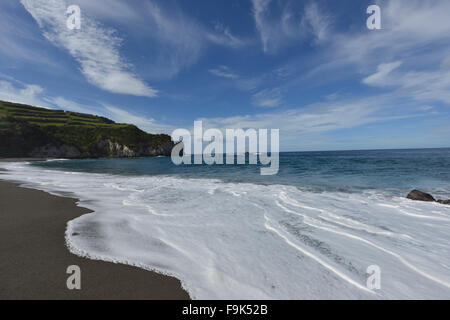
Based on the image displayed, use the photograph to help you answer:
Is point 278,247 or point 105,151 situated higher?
point 105,151

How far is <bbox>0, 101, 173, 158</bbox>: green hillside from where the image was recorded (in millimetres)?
79000

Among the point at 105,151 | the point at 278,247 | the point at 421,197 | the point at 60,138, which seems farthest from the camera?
the point at 105,151

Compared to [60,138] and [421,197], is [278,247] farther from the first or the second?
[60,138]

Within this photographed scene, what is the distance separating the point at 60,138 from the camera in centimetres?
9050

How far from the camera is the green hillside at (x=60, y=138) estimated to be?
259 ft

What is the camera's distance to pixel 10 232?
5.59 metres

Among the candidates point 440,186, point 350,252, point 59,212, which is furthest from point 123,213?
point 440,186
